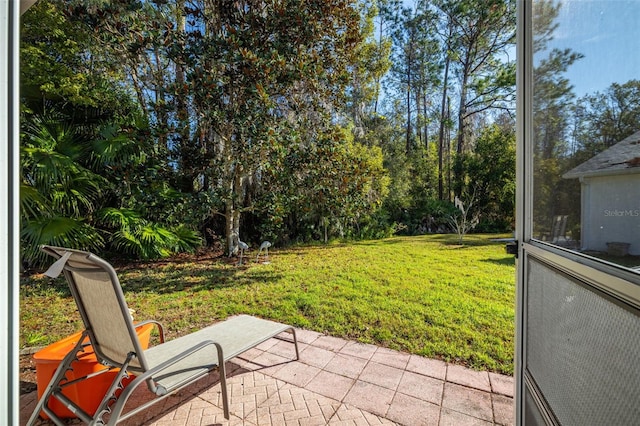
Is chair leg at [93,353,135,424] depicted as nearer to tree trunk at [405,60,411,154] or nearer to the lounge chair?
the lounge chair

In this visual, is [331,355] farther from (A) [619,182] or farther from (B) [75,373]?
(A) [619,182]

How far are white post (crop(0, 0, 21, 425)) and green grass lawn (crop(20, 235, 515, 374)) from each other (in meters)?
2.74

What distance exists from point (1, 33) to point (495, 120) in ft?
49.6

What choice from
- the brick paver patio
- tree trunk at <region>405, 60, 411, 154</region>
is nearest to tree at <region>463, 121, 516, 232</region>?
tree trunk at <region>405, 60, 411, 154</region>

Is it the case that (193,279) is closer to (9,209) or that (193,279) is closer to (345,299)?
(345,299)

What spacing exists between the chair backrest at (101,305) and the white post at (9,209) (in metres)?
0.79

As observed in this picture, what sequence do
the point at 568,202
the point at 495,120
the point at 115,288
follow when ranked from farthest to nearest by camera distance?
the point at 495,120, the point at 115,288, the point at 568,202

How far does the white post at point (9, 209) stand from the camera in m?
0.70

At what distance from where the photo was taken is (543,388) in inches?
45.8

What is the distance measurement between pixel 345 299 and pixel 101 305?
315 centimetres

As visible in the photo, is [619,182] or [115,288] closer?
[619,182]

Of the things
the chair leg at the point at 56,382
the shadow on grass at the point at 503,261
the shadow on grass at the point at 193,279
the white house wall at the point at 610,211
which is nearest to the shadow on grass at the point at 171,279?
the shadow on grass at the point at 193,279

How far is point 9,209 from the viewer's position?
715mm

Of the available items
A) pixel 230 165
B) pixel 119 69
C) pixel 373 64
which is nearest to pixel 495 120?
pixel 373 64
